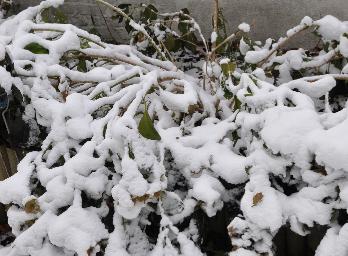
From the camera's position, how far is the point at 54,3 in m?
2.02

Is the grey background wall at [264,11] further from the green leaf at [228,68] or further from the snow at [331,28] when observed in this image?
the green leaf at [228,68]

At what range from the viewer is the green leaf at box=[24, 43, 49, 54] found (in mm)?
1705

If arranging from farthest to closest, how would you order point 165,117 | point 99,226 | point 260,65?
point 260,65
point 165,117
point 99,226

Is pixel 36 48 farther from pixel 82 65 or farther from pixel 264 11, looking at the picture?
pixel 264 11

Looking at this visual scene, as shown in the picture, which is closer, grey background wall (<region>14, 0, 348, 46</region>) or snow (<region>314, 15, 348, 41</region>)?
snow (<region>314, 15, 348, 41</region>)

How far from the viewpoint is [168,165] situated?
55.6 inches

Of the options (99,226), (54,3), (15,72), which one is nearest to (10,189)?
(99,226)

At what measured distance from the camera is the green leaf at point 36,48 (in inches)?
67.1

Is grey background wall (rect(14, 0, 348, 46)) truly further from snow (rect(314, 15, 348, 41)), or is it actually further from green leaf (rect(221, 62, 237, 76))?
green leaf (rect(221, 62, 237, 76))

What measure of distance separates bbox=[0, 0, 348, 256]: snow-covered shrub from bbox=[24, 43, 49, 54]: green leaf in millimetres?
52

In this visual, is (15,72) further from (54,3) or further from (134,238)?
(134,238)

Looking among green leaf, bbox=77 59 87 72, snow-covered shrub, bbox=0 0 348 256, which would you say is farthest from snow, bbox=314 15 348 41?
green leaf, bbox=77 59 87 72

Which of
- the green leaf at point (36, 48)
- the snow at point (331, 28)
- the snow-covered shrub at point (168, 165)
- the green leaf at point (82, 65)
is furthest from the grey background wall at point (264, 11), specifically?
the green leaf at point (36, 48)

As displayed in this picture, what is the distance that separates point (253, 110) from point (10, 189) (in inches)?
29.7
